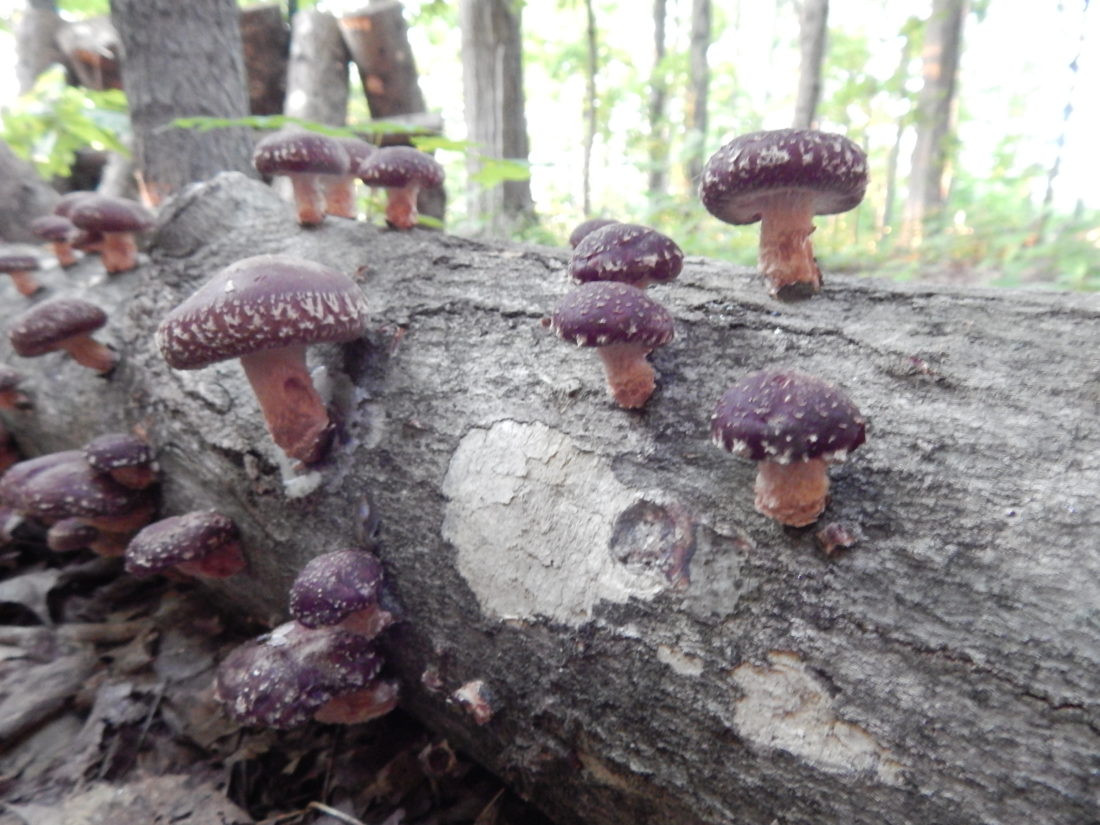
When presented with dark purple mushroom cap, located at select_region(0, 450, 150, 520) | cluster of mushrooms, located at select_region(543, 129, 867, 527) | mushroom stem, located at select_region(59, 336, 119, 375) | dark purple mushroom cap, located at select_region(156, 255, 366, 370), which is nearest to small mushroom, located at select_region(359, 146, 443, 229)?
dark purple mushroom cap, located at select_region(156, 255, 366, 370)

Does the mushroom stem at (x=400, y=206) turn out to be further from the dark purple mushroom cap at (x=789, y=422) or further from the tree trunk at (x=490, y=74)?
the tree trunk at (x=490, y=74)

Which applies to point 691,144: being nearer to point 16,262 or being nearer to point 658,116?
point 658,116

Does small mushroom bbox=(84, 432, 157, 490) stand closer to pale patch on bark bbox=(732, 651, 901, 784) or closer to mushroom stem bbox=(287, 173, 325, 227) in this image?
mushroom stem bbox=(287, 173, 325, 227)

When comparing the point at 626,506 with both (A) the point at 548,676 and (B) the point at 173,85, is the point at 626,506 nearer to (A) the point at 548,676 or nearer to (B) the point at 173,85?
(A) the point at 548,676

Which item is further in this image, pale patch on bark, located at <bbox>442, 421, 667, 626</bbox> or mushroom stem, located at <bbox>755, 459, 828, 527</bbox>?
pale patch on bark, located at <bbox>442, 421, 667, 626</bbox>

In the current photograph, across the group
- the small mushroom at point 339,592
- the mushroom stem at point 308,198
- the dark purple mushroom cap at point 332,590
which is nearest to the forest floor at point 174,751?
the small mushroom at point 339,592

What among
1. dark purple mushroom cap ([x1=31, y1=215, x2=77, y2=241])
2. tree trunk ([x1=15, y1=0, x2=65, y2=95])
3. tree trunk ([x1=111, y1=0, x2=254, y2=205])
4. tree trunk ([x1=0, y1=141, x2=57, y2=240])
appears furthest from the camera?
tree trunk ([x1=15, y1=0, x2=65, y2=95])

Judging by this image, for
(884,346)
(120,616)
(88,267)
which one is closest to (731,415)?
(884,346)
